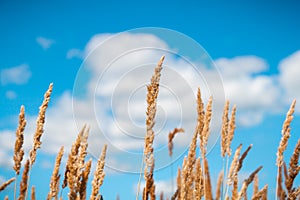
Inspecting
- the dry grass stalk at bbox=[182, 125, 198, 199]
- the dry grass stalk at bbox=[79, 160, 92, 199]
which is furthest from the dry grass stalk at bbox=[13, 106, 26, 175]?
the dry grass stalk at bbox=[182, 125, 198, 199]

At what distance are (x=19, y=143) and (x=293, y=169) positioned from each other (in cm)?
244

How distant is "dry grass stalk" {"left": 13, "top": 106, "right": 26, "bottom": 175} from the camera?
123 inches

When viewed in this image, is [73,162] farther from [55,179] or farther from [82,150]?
[55,179]

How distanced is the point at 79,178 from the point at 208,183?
95 centimetres

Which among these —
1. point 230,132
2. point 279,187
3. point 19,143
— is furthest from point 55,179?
point 279,187

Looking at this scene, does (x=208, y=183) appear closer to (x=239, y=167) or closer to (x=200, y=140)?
(x=239, y=167)

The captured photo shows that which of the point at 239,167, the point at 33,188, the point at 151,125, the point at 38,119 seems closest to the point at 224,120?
the point at 239,167

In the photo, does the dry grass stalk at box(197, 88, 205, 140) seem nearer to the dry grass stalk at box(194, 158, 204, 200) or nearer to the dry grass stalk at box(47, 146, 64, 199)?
the dry grass stalk at box(194, 158, 204, 200)

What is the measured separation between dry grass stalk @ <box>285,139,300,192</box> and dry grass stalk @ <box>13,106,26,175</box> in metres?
2.37

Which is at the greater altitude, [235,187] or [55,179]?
[55,179]

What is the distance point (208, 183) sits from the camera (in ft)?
8.40

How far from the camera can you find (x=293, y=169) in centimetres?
319

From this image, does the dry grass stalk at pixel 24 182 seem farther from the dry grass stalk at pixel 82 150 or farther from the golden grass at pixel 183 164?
the dry grass stalk at pixel 82 150

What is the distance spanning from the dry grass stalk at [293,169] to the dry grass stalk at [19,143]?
2366mm
